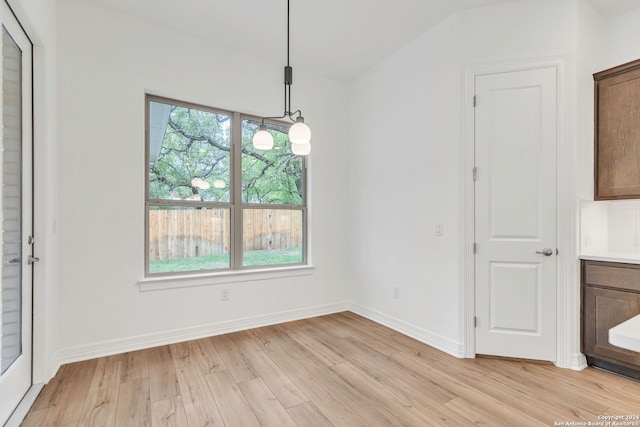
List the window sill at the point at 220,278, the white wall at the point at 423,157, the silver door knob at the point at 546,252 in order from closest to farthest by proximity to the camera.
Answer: the silver door knob at the point at 546,252 < the white wall at the point at 423,157 < the window sill at the point at 220,278

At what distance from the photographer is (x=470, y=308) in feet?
9.00

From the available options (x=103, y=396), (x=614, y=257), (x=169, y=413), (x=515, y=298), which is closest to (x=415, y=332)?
(x=515, y=298)

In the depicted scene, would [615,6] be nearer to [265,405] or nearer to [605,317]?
[605,317]

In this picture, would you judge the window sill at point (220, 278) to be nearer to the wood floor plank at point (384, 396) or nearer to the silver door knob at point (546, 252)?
the wood floor plank at point (384, 396)

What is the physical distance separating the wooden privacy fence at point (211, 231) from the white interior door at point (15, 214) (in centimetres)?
101

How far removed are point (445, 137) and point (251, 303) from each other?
8.67 ft

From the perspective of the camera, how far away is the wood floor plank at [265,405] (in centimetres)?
189

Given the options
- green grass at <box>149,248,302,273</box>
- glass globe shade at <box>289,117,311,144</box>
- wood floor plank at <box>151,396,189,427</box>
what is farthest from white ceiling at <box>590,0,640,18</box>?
wood floor plank at <box>151,396,189,427</box>

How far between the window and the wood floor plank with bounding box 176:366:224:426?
3.55ft

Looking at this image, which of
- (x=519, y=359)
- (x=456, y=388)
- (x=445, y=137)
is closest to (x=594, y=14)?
(x=445, y=137)

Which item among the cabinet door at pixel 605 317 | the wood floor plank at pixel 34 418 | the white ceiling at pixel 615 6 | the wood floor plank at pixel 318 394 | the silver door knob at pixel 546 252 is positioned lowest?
the wood floor plank at pixel 318 394

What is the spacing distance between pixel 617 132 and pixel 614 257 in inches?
40.7

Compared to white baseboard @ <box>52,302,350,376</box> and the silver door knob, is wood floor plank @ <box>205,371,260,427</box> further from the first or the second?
the silver door knob

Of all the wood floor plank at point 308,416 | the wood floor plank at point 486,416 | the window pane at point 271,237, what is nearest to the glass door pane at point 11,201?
the wood floor plank at point 308,416
